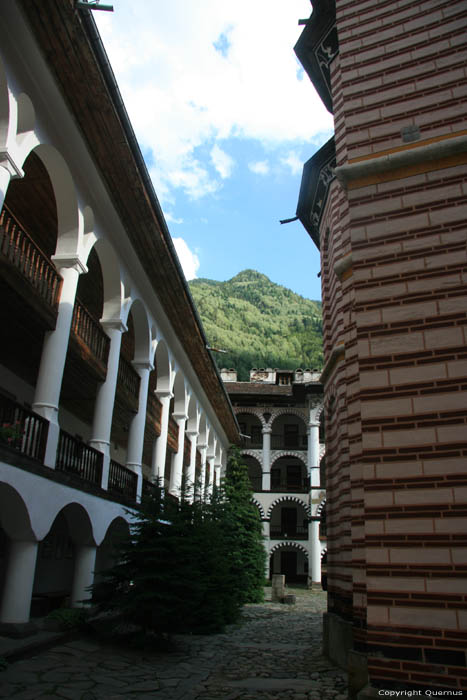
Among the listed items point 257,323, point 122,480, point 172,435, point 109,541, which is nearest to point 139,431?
point 122,480

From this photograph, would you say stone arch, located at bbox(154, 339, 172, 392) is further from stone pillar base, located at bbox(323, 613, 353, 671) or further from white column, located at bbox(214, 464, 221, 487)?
white column, located at bbox(214, 464, 221, 487)

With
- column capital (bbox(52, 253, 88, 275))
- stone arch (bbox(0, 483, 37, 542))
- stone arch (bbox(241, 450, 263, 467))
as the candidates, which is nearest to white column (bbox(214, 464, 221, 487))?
stone arch (bbox(241, 450, 263, 467))

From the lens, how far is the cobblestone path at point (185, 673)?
592 centimetres

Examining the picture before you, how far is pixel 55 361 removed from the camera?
9.05m

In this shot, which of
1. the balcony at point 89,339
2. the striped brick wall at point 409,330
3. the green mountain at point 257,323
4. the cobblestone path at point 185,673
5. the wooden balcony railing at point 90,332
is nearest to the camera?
the striped brick wall at point 409,330

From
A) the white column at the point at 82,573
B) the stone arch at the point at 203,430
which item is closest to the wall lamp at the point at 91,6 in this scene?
the white column at the point at 82,573

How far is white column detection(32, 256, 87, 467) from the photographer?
345 inches

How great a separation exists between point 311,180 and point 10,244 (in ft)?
17.6

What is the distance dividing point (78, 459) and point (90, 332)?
8.39ft

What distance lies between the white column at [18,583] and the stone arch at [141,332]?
6709mm

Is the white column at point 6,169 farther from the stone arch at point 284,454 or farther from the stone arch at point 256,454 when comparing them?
the stone arch at point 284,454

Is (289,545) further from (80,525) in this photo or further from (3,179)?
(3,179)

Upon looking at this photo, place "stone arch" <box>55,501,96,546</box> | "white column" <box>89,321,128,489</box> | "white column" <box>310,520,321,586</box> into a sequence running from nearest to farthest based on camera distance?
"stone arch" <box>55,501,96,546</box> → "white column" <box>89,321,128,489</box> → "white column" <box>310,520,321,586</box>

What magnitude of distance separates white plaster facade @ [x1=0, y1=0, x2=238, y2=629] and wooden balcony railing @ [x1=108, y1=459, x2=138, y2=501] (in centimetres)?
4
